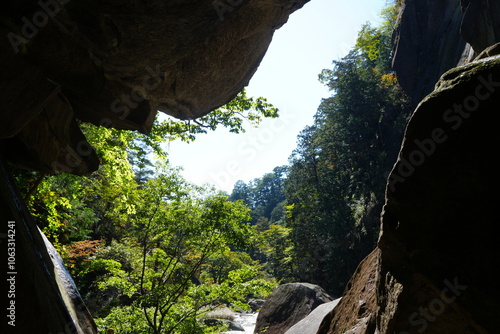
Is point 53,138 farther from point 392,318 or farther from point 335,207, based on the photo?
point 335,207

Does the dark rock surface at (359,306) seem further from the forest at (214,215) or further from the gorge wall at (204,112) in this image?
the forest at (214,215)

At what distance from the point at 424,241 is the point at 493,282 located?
0.50 metres

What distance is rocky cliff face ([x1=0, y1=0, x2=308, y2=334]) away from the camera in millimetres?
3588

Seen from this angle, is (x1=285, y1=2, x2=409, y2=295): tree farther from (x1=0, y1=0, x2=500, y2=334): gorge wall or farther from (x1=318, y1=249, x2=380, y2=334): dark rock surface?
(x1=0, y1=0, x2=500, y2=334): gorge wall

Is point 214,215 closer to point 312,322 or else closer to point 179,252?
point 179,252

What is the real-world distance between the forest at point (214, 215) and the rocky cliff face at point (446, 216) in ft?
19.0

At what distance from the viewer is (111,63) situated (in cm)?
501

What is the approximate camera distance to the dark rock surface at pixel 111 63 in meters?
3.90
